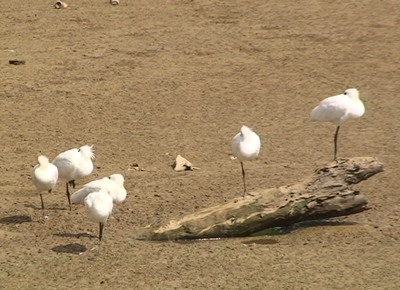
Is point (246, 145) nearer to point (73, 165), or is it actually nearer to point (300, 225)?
point (300, 225)

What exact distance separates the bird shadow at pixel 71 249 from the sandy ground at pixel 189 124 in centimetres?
2

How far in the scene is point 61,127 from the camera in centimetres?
1220

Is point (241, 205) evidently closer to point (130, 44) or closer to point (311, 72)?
point (311, 72)

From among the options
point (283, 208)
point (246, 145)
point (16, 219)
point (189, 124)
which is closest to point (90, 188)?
point (16, 219)

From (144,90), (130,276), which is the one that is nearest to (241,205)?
(130,276)

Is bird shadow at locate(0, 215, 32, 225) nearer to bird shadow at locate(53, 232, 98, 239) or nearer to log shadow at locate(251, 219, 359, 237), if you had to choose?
bird shadow at locate(53, 232, 98, 239)

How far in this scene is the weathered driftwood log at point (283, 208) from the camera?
8453mm

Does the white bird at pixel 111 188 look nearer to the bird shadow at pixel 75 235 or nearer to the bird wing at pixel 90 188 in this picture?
the bird wing at pixel 90 188

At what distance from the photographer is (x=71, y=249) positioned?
8.31 m

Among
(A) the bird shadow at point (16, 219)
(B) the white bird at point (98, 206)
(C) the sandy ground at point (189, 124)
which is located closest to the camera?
(C) the sandy ground at point (189, 124)

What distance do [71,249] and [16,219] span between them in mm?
1009

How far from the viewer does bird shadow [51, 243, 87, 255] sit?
8.26 meters

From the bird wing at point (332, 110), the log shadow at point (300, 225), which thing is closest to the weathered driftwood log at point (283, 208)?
the log shadow at point (300, 225)

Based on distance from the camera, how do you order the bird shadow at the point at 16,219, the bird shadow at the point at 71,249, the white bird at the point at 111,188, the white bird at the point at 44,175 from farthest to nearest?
the bird shadow at the point at 16,219 < the white bird at the point at 44,175 < the white bird at the point at 111,188 < the bird shadow at the point at 71,249
